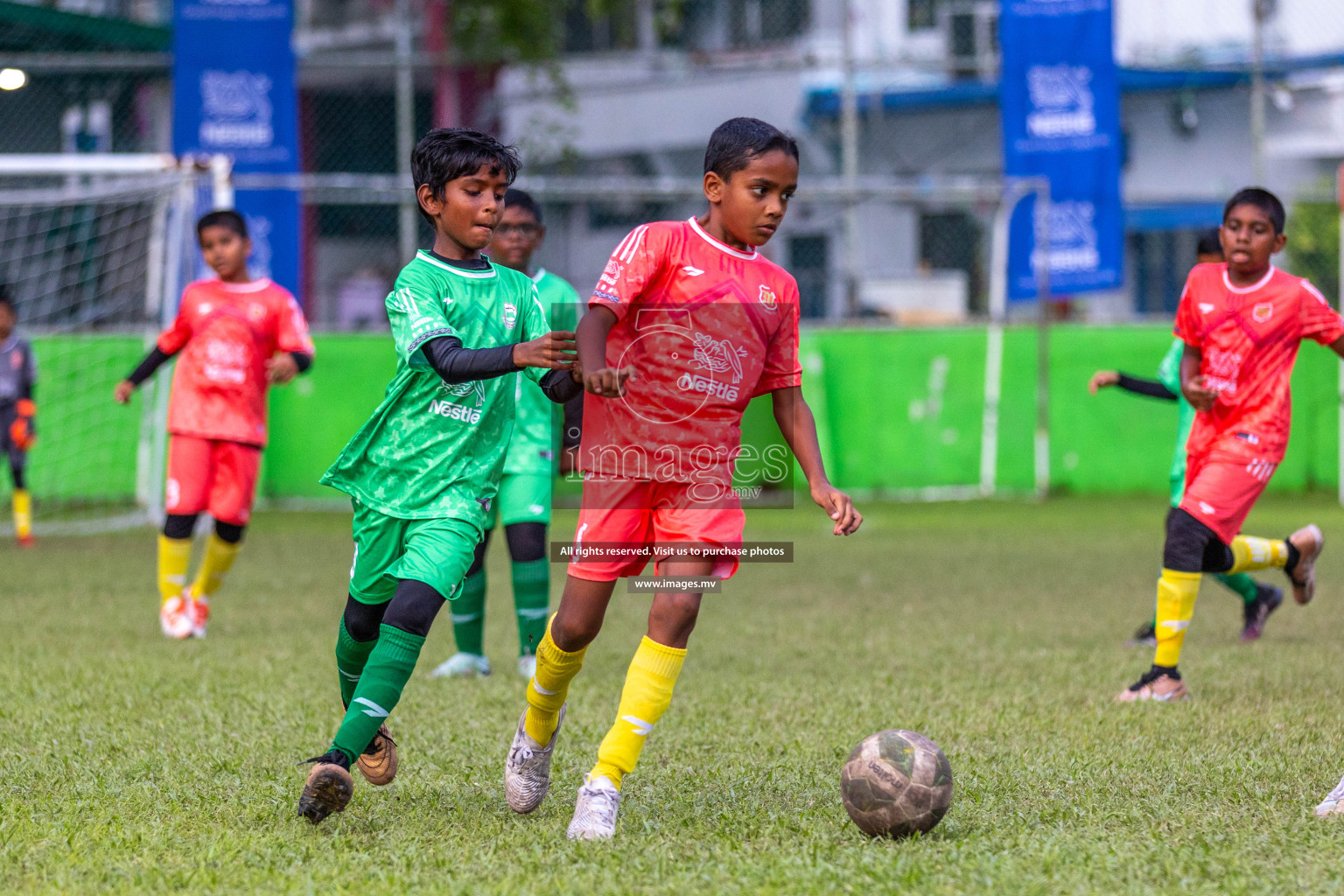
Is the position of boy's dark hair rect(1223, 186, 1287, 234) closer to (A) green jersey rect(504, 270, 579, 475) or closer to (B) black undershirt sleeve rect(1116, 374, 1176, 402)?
(B) black undershirt sleeve rect(1116, 374, 1176, 402)

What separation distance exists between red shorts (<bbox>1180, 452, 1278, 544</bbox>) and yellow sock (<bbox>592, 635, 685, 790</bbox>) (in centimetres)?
298

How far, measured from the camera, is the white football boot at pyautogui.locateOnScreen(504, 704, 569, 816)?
4.26 m

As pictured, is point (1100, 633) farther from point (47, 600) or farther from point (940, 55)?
point (940, 55)

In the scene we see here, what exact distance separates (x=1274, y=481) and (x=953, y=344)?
3.58 metres

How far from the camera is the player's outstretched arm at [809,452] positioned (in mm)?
4051

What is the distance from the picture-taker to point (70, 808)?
14.0ft

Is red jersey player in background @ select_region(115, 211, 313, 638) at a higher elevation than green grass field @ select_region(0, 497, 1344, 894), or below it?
higher

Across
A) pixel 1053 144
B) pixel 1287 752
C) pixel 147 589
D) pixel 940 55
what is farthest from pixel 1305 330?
pixel 940 55

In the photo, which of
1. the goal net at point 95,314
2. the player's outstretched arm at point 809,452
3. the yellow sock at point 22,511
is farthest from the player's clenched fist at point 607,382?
the yellow sock at point 22,511

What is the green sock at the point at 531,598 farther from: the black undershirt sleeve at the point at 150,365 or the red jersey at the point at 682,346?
the red jersey at the point at 682,346

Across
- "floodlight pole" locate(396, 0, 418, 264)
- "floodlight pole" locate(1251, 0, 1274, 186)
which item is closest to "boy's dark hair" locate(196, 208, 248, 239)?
"floodlight pole" locate(396, 0, 418, 264)

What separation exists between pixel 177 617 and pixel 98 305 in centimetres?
840

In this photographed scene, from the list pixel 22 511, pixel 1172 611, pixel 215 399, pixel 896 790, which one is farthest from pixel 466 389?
pixel 22 511

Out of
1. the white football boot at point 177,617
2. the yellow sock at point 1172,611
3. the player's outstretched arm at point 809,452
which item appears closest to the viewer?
the player's outstretched arm at point 809,452
